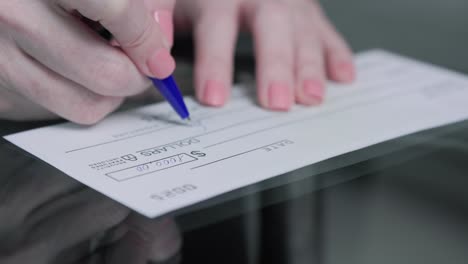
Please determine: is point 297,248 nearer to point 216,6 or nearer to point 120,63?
point 120,63

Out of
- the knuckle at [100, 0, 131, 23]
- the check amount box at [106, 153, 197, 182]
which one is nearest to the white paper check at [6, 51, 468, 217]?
the check amount box at [106, 153, 197, 182]

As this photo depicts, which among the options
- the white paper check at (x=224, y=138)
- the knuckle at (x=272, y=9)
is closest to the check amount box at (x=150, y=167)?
the white paper check at (x=224, y=138)

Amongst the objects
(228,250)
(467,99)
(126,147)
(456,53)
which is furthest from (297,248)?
(456,53)

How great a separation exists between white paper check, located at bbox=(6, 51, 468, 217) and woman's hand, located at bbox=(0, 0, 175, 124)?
3 centimetres

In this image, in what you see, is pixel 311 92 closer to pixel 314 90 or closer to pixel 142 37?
pixel 314 90

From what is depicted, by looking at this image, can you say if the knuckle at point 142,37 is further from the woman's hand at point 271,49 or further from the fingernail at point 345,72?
the fingernail at point 345,72

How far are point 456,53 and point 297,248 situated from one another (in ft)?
1.71

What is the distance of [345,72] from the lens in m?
0.74

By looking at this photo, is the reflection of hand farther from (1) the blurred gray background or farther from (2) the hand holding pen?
(1) the blurred gray background

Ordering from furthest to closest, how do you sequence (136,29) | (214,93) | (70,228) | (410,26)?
(410,26) < (214,93) < (136,29) < (70,228)

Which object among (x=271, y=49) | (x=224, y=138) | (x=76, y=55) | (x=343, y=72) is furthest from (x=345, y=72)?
(x=76, y=55)

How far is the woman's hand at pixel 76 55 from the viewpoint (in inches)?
20.0

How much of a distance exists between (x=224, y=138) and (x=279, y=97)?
12cm

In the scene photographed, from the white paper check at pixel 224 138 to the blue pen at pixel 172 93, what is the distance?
0.01 metres
